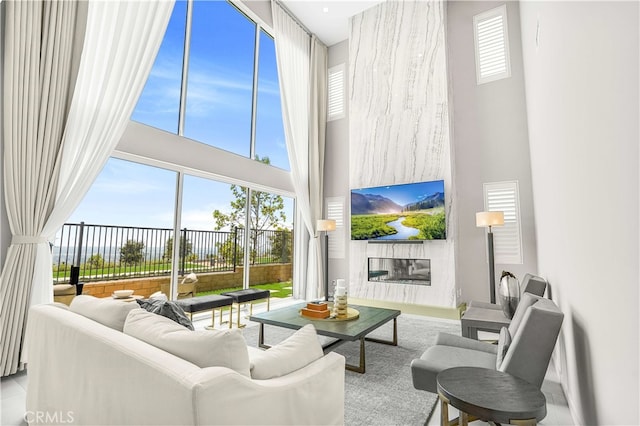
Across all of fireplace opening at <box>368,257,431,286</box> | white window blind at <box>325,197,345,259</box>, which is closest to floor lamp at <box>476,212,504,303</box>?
fireplace opening at <box>368,257,431,286</box>

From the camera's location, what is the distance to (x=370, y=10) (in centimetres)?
628

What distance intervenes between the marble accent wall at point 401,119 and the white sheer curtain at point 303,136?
33.6 inches

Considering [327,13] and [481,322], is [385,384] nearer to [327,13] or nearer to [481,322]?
[481,322]

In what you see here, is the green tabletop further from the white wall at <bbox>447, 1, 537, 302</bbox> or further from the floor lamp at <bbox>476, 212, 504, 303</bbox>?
the white wall at <bbox>447, 1, 537, 302</bbox>

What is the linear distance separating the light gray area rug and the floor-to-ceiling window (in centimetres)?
172

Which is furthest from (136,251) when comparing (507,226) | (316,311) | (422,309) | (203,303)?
(507,226)

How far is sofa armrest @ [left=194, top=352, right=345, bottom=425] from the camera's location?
1.04m

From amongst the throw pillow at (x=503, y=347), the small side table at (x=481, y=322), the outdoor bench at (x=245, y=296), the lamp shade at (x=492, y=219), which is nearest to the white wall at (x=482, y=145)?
the lamp shade at (x=492, y=219)

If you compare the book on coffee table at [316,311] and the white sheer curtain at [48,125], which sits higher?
the white sheer curtain at [48,125]

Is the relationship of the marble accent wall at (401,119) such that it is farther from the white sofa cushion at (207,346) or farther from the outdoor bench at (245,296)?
→ the white sofa cushion at (207,346)

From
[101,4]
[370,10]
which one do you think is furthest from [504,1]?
[101,4]

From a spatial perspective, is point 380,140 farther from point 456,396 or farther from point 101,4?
point 456,396

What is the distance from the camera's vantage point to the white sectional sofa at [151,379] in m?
1.08

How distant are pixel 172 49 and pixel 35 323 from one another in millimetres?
4087
